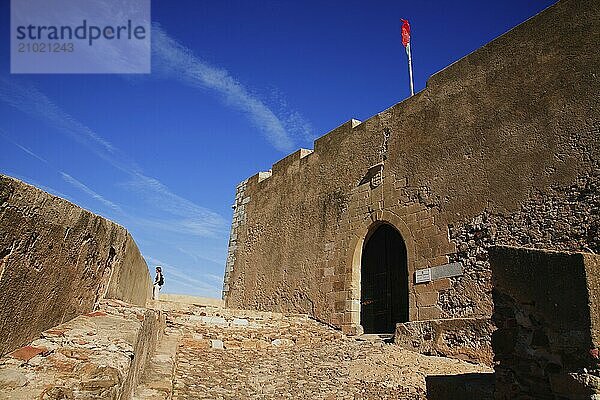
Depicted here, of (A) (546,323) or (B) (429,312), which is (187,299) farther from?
(A) (546,323)

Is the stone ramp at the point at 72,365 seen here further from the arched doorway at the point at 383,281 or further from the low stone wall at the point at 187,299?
the low stone wall at the point at 187,299

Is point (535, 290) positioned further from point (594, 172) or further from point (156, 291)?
point (156, 291)

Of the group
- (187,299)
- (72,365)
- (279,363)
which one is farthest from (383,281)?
(72,365)

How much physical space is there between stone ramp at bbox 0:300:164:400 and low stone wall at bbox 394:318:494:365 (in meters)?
4.36

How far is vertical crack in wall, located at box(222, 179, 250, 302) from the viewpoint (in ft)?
44.6

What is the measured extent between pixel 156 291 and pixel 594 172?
9031 mm

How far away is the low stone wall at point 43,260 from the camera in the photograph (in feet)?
6.06

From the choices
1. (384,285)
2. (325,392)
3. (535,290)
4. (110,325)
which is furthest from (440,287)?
(110,325)

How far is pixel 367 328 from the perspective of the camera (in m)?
8.88

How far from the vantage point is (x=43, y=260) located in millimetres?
2182

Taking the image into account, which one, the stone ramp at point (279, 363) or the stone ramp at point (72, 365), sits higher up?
the stone ramp at point (72, 365)

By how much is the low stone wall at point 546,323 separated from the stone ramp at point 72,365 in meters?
2.41

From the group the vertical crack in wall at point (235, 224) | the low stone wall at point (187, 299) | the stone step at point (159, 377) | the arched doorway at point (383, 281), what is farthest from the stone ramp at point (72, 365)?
the vertical crack in wall at point (235, 224)

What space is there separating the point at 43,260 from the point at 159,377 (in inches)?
80.7
